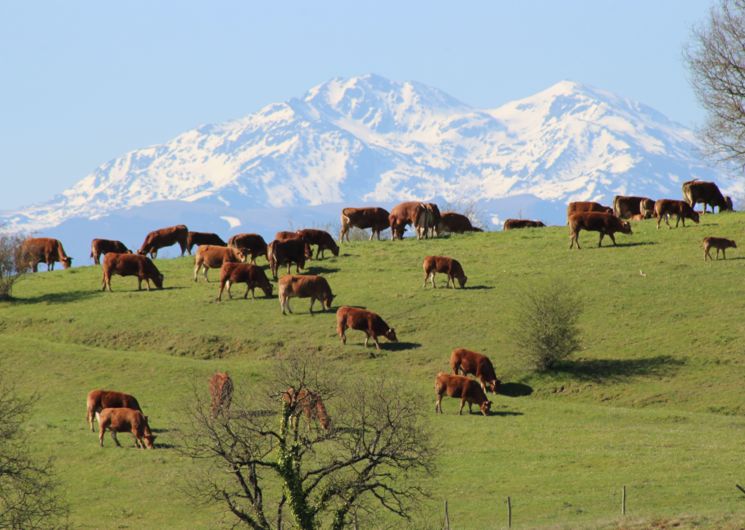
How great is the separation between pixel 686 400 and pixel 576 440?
686 cm

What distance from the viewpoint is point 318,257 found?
63.5m

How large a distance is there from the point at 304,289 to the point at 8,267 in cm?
1656

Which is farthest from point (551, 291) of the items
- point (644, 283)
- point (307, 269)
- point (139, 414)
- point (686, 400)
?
point (139, 414)

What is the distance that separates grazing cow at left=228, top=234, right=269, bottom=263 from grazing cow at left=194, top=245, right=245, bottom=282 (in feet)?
1.97

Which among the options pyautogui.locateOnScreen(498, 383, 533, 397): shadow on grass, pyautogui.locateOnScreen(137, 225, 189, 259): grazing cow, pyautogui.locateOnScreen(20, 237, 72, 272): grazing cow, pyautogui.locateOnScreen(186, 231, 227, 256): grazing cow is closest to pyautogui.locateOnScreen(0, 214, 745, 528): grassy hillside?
pyautogui.locateOnScreen(498, 383, 533, 397): shadow on grass

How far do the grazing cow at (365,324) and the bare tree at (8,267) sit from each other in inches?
760

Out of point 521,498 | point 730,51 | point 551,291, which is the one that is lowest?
point 521,498

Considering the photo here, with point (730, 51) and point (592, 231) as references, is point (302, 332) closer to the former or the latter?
point (592, 231)

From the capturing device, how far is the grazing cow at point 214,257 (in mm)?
59094

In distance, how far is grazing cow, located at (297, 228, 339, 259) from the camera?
6128 cm

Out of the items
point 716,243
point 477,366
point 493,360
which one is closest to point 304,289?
point 493,360

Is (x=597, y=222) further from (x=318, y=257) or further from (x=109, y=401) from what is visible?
(x=109, y=401)

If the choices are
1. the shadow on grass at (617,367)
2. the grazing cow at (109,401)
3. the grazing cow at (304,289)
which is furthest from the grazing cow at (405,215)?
the grazing cow at (109,401)

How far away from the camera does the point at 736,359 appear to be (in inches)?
1779
